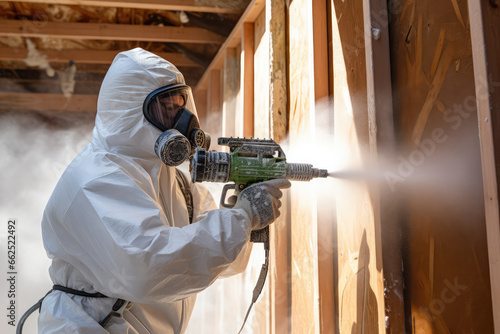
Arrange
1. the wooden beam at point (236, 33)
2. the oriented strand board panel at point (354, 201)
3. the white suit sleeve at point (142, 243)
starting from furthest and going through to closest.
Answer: the wooden beam at point (236, 33)
the oriented strand board panel at point (354, 201)
the white suit sleeve at point (142, 243)

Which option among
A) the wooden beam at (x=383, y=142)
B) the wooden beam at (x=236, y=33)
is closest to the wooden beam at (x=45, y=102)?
the wooden beam at (x=236, y=33)

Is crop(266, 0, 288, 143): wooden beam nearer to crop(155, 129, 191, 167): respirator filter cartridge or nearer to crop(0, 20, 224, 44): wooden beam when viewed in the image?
crop(155, 129, 191, 167): respirator filter cartridge

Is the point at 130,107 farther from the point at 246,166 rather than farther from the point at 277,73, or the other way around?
the point at 277,73

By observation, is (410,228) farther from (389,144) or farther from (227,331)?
(227,331)

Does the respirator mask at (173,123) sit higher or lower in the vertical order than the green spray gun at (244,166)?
higher

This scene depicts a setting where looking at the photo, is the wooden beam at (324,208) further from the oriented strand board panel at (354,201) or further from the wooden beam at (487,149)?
the wooden beam at (487,149)

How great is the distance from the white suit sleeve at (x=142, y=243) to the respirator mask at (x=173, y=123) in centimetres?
20

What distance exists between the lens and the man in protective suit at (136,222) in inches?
53.2

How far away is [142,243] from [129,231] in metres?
0.06

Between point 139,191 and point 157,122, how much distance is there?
357 millimetres

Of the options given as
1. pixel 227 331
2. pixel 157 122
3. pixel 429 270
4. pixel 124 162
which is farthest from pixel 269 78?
pixel 227 331

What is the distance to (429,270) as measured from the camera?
1275mm

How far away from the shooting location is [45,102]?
5438 mm

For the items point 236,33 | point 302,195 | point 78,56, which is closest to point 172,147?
point 302,195
